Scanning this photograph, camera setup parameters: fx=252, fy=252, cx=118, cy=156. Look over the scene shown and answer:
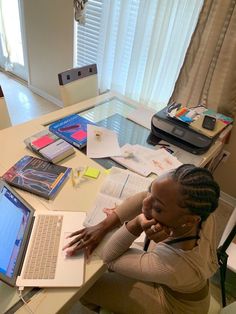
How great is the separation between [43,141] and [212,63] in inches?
51.3

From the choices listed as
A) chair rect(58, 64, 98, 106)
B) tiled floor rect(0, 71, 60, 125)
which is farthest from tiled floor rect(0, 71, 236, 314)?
chair rect(58, 64, 98, 106)

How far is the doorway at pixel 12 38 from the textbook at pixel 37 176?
2.69 meters

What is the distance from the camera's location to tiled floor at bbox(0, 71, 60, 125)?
3.06 metres

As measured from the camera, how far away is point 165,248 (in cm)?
81

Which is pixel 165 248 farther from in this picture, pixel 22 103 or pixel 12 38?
pixel 12 38

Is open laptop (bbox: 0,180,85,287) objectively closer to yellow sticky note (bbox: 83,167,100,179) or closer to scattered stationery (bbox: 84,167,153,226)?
scattered stationery (bbox: 84,167,153,226)

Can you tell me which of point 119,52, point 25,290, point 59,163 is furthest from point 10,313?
point 119,52

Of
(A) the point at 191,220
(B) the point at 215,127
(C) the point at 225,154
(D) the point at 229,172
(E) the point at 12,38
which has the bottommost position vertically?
(D) the point at 229,172

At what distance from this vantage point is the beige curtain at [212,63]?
1.64 meters

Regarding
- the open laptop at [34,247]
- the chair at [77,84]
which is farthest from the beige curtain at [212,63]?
the open laptop at [34,247]

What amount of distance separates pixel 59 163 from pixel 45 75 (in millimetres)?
2318

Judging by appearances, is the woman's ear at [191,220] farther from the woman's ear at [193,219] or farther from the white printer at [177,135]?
the white printer at [177,135]

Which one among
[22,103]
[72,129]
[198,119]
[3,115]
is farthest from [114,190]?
[22,103]

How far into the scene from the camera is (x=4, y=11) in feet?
11.2
